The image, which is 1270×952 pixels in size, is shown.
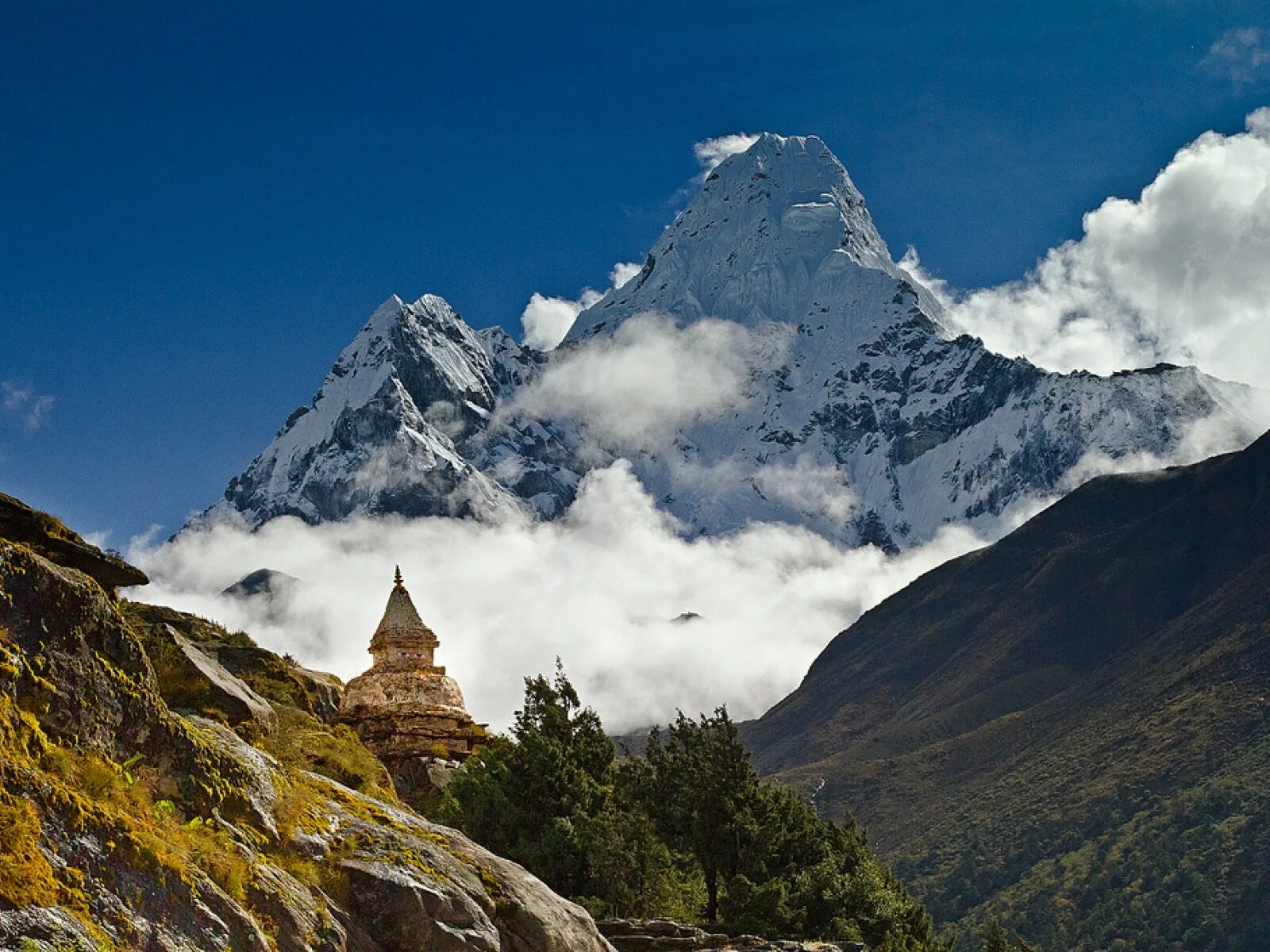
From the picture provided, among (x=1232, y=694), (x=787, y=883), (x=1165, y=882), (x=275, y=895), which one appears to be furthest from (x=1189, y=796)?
(x=275, y=895)

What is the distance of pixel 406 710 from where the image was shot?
57.2m

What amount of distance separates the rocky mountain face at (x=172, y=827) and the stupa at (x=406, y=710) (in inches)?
1261

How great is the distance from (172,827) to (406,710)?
1577 inches

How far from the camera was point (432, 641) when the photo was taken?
2490 inches

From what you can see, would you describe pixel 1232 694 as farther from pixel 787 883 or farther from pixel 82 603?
pixel 82 603

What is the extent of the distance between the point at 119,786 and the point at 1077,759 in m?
187

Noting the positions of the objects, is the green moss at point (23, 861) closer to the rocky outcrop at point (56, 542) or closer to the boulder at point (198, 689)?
the rocky outcrop at point (56, 542)

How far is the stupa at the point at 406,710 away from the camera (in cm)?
5566

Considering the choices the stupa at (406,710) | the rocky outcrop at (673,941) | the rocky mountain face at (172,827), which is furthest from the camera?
the stupa at (406,710)

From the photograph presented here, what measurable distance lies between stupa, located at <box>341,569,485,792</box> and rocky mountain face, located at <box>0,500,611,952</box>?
32038mm

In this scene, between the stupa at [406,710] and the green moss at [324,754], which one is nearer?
the green moss at [324,754]

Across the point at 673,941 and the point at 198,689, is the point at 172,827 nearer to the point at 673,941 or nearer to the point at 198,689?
the point at 198,689

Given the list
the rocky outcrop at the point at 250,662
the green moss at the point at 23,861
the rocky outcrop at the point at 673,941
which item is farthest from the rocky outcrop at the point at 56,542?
A: the rocky outcrop at the point at 250,662

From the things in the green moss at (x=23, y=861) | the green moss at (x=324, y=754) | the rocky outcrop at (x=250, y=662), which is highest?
the rocky outcrop at (x=250, y=662)
